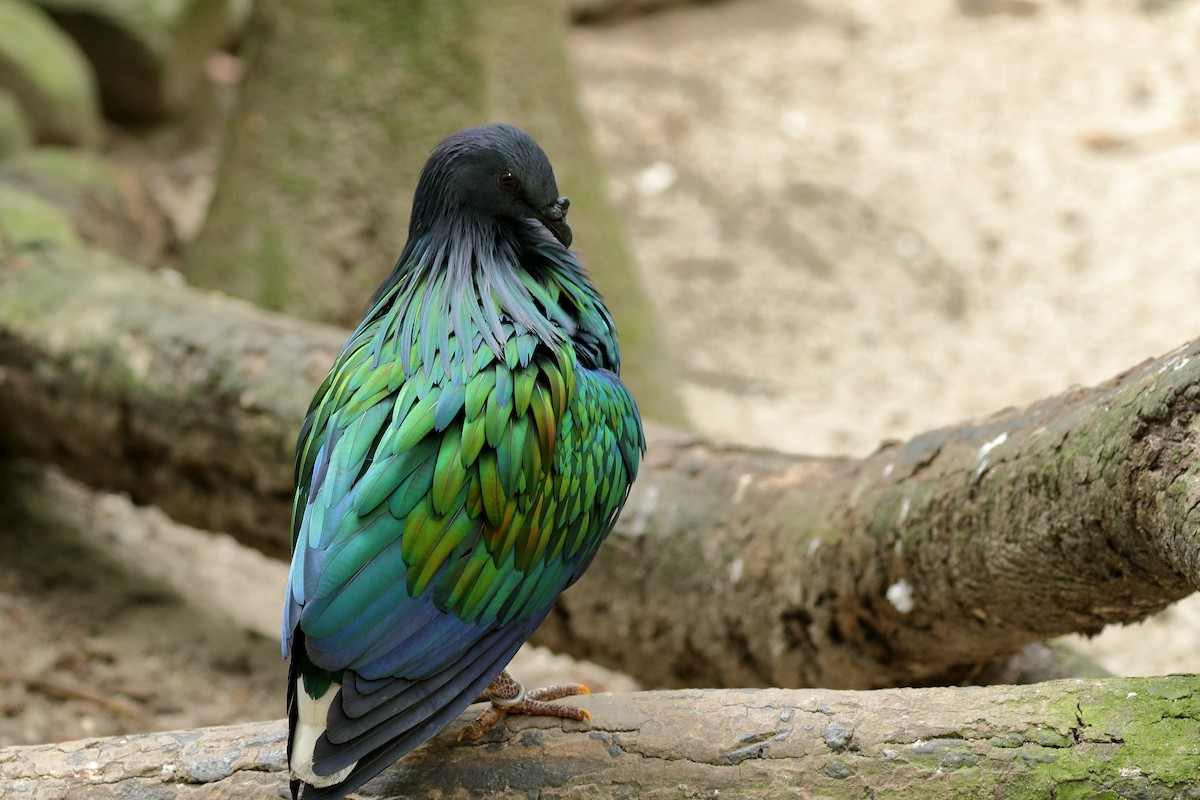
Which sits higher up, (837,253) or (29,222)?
(29,222)

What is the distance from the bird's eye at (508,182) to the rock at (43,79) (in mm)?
4865

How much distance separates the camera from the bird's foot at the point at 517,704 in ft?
7.43

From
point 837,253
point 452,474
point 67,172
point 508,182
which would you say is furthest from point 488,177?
point 837,253

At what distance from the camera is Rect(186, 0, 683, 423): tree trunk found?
5387 millimetres

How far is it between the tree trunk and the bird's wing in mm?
3012

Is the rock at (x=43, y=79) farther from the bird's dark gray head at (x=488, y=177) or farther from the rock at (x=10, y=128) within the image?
the bird's dark gray head at (x=488, y=177)

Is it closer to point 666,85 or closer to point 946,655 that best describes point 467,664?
point 946,655

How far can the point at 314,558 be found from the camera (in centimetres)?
208

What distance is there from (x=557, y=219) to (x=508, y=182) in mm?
135

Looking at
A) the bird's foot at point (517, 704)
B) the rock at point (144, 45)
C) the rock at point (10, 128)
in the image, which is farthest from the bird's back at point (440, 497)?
the rock at point (144, 45)

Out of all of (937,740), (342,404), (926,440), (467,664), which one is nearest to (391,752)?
(467,664)

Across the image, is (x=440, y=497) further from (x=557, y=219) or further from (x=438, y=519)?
(x=557, y=219)

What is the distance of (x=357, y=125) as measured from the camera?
5.42m

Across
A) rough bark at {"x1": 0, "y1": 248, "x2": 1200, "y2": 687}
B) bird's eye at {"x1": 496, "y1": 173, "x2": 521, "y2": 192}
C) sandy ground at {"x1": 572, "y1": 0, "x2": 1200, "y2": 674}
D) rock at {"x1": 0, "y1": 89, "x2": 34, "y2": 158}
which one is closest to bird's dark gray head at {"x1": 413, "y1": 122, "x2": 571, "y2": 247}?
bird's eye at {"x1": 496, "y1": 173, "x2": 521, "y2": 192}
